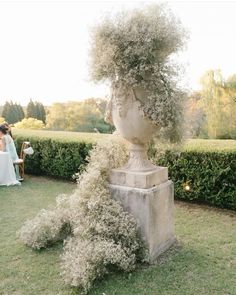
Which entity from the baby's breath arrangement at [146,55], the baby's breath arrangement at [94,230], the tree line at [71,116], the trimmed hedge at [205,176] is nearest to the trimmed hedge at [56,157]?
the trimmed hedge at [205,176]

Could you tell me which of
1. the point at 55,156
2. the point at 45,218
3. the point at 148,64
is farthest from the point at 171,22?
the point at 55,156

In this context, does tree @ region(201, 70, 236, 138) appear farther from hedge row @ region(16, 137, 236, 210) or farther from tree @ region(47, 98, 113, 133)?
hedge row @ region(16, 137, 236, 210)

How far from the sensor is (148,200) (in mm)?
3812

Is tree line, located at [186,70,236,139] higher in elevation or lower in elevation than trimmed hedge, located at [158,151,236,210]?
higher

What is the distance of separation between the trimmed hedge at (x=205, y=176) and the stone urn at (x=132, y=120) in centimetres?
165

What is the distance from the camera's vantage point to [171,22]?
3742mm

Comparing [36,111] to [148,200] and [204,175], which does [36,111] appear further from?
[148,200]

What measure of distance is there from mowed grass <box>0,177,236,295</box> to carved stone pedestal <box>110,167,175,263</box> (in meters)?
0.22

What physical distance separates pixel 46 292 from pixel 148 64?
251 centimetres

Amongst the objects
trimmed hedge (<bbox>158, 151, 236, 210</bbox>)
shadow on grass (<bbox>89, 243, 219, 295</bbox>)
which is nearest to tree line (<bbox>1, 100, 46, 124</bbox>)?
trimmed hedge (<bbox>158, 151, 236, 210</bbox>)

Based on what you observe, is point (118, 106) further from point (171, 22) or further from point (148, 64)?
point (171, 22)

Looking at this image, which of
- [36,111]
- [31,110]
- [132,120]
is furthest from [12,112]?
[132,120]

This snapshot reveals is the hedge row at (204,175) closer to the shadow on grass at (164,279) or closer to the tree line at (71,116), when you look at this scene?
the shadow on grass at (164,279)

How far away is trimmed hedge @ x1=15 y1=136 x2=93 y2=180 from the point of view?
322 inches
